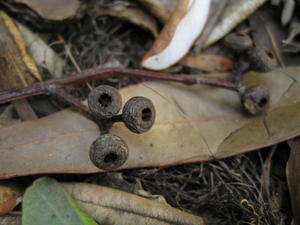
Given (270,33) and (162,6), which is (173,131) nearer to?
(162,6)

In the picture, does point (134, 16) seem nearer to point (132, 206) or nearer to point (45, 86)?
point (45, 86)

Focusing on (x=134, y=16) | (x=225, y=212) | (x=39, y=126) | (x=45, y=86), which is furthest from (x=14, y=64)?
(x=225, y=212)

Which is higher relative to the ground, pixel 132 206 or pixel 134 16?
pixel 134 16

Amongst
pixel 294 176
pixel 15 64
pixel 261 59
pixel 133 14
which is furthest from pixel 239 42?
pixel 15 64

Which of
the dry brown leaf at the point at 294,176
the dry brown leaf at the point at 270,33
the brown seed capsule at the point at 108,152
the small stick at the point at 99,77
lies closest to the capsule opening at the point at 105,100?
the brown seed capsule at the point at 108,152

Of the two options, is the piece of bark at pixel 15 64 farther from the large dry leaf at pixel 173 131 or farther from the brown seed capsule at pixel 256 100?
the brown seed capsule at pixel 256 100
